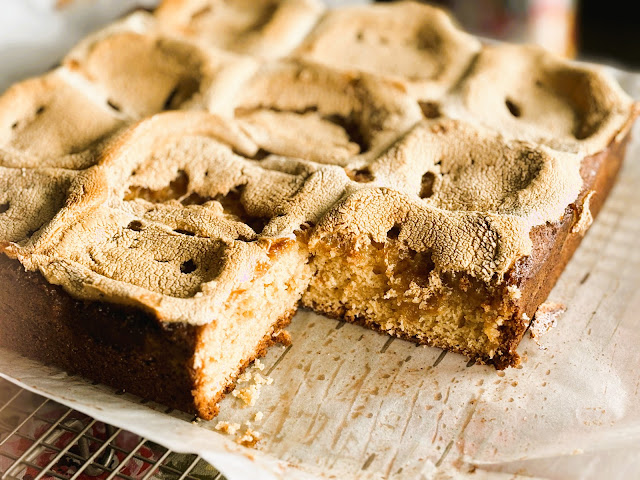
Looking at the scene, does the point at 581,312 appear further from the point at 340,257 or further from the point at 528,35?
the point at 528,35

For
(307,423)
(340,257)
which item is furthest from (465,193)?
(307,423)

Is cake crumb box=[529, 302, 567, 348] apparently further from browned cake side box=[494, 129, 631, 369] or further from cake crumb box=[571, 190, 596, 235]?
cake crumb box=[571, 190, 596, 235]

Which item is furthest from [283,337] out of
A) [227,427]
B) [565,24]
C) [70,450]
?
[565,24]

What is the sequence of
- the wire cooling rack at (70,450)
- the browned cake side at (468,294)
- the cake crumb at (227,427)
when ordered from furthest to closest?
the browned cake side at (468,294)
the cake crumb at (227,427)
the wire cooling rack at (70,450)

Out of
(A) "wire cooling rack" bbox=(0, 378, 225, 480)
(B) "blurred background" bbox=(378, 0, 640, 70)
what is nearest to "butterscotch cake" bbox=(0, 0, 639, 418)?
(A) "wire cooling rack" bbox=(0, 378, 225, 480)

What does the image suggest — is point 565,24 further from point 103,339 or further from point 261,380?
point 103,339

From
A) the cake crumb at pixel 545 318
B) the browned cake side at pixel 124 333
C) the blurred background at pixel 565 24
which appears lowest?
the blurred background at pixel 565 24

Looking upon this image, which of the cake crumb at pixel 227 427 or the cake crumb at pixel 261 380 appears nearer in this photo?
the cake crumb at pixel 227 427

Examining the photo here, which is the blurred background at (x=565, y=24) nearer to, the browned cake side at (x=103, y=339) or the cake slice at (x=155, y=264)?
the cake slice at (x=155, y=264)

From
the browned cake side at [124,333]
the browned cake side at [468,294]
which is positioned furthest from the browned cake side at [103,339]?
the browned cake side at [468,294]
